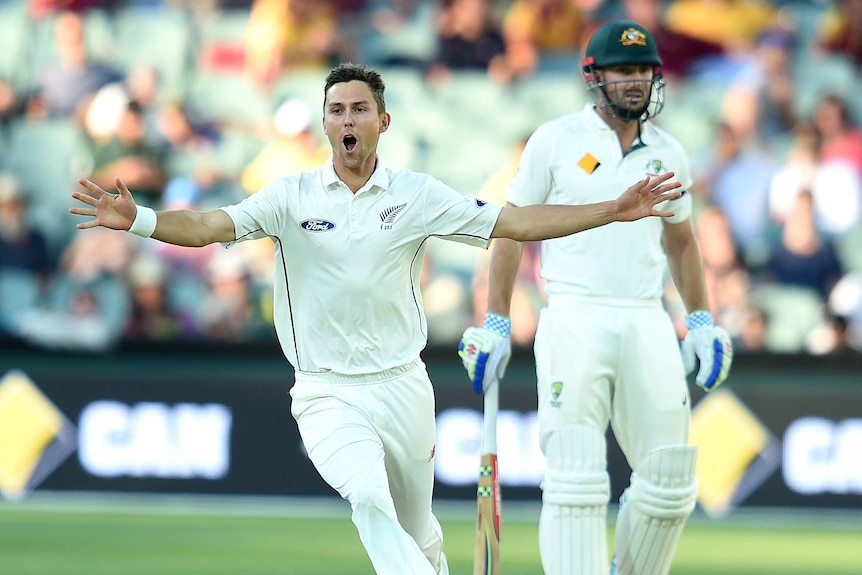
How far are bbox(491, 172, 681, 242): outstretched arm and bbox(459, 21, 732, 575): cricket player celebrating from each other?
682mm

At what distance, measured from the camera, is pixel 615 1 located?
11.1 m

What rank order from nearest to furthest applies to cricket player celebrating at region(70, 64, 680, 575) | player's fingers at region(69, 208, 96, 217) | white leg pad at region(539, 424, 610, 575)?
player's fingers at region(69, 208, 96, 217) → cricket player celebrating at region(70, 64, 680, 575) → white leg pad at region(539, 424, 610, 575)

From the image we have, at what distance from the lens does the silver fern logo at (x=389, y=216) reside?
15.8 ft

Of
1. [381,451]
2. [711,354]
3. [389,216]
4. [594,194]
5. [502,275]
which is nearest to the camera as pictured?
[381,451]

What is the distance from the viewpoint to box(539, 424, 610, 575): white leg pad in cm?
520

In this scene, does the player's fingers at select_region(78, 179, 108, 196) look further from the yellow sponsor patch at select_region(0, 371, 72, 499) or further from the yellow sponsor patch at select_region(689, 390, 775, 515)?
the yellow sponsor patch at select_region(689, 390, 775, 515)

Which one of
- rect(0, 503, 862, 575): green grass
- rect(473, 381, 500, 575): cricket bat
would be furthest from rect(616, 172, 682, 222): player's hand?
rect(0, 503, 862, 575): green grass

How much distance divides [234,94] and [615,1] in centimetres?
281

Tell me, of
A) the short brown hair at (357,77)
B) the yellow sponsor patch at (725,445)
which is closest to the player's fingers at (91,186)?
the short brown hair at (357,77)

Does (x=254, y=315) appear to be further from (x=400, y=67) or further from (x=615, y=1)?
(x=615, y=1)

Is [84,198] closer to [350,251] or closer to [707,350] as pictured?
[350,251]

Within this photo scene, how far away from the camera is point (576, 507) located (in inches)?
205

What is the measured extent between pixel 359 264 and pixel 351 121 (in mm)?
443

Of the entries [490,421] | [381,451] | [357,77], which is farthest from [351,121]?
[490,421]
